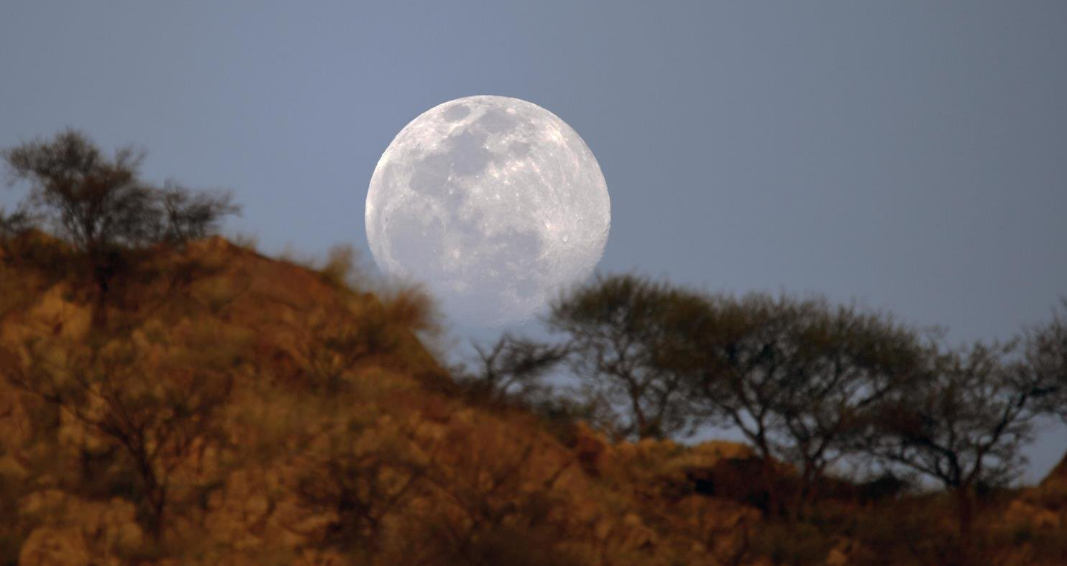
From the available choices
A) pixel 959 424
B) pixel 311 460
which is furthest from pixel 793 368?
pixel 311 460

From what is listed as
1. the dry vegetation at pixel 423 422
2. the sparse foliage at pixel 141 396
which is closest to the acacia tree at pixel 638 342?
the dry vegetation at pixel 423 422

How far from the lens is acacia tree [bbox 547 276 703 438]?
34.3 metres

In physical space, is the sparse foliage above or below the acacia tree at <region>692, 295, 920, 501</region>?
below

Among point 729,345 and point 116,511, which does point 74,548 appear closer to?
point 116,511

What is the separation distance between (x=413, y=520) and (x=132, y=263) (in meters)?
11.9

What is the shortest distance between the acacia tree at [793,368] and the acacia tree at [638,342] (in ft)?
2.27

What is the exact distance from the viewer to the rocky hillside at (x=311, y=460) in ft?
70.2

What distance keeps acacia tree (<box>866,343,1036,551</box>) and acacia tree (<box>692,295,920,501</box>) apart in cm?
90

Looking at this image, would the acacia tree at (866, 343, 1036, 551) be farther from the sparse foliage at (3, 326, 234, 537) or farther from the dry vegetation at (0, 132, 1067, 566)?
the sparse foliage at (3, 326, 234, 537)

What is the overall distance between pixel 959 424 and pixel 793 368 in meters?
4.33

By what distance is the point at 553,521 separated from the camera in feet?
73.7

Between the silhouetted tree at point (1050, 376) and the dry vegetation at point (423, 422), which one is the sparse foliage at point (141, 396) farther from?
the silhouetted tree at point (1050, 376)

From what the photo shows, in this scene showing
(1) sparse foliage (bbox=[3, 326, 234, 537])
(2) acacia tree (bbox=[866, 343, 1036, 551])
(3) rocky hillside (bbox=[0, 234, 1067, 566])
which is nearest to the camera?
(3) rocky hillside (bbox=[0, 234, 1067, 566])

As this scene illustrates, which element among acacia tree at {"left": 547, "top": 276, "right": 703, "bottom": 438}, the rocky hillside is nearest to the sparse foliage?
the rocky hillside
